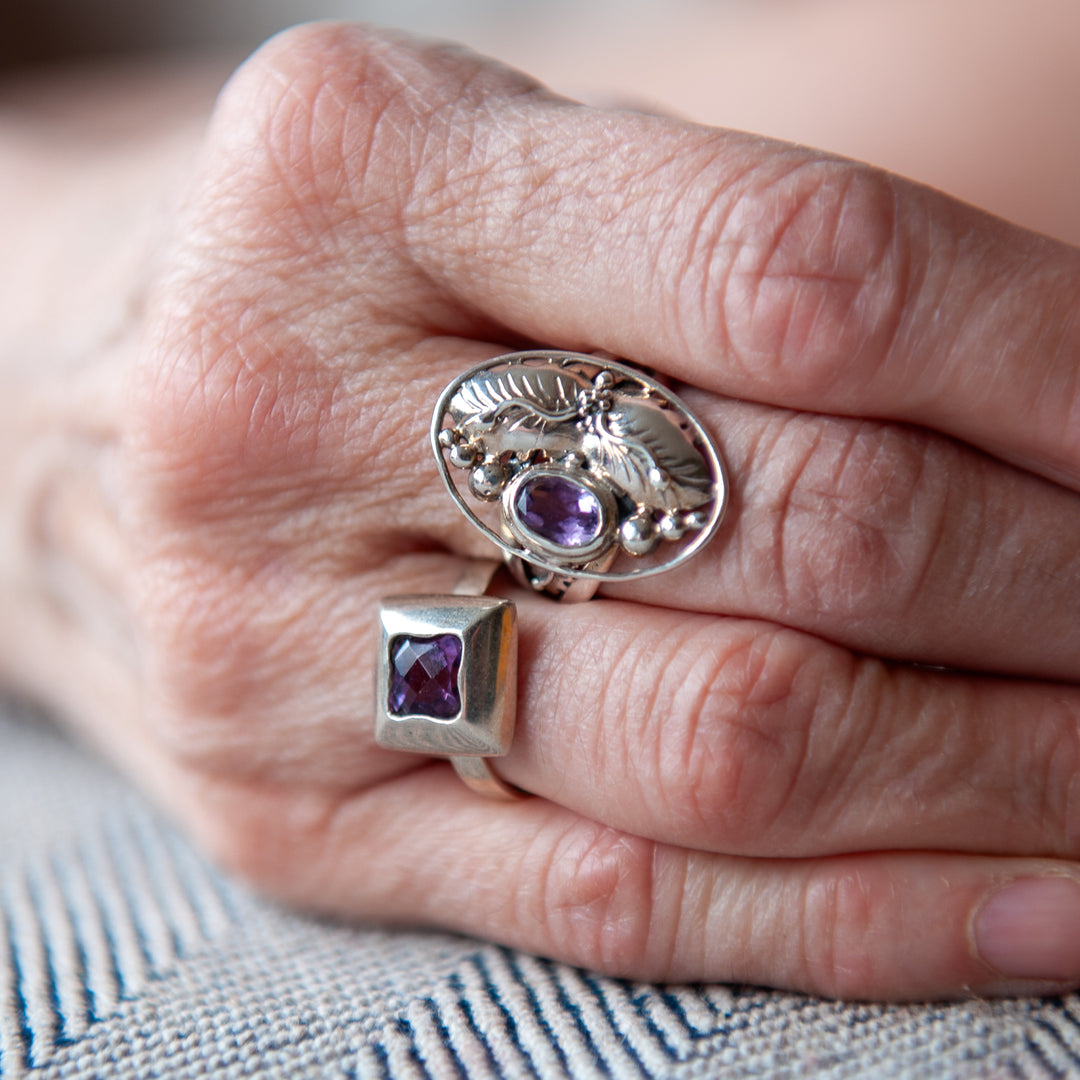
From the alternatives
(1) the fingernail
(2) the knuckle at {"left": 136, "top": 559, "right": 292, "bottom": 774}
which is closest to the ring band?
(2) the knuckle at {"left": 136, "top": 559, "right": 292, "bottom": 774}

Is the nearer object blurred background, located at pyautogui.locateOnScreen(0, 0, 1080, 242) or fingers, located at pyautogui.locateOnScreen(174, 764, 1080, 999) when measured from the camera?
fingers, located at pyautogui.locateOnScreen(174, 764, 1080, 999)

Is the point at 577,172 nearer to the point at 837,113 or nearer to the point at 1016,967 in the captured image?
the point at 1016,967

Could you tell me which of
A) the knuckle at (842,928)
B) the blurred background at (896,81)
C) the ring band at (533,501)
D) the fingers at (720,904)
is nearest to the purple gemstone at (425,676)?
the ring band at (533,501)

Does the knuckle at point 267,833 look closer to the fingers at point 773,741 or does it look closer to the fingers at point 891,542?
the fingers at point 773,741

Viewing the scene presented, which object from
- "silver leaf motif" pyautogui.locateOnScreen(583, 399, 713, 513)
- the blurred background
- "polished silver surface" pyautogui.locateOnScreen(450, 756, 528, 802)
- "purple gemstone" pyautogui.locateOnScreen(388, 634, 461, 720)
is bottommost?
"polished silver surface" pyautogui.locateOnScreen(450, 756, 528, 802)

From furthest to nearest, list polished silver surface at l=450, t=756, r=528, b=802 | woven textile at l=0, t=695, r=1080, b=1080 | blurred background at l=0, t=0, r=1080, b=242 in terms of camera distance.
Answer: blurred background at l=0, t=0, r=1080, b=242 < polished silver surface at l=450, t=756, r=528, b=802 < woven textile at l=0, t=695, r=1080, b=1080

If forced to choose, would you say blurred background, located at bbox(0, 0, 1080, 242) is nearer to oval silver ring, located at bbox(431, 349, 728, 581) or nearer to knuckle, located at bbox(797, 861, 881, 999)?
oval silver ring, located at bbox(431, 349, 728, 581)

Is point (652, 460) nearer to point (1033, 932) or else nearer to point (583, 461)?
point (583, 461)
